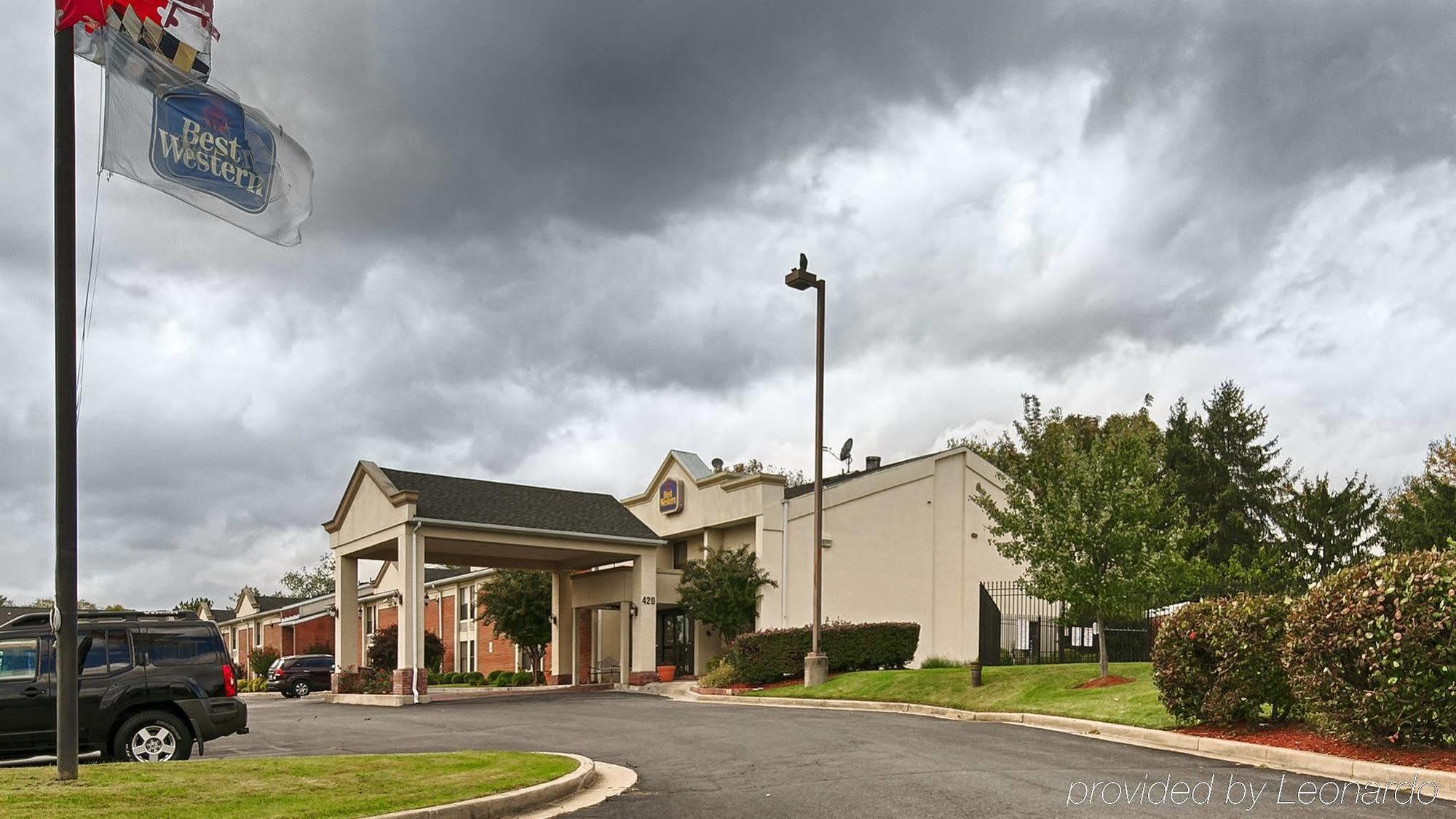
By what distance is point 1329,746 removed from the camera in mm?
13781

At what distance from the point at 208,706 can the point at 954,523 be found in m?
30.1

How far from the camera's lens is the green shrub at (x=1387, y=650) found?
12.5 meters

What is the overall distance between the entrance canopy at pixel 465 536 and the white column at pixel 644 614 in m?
0.03

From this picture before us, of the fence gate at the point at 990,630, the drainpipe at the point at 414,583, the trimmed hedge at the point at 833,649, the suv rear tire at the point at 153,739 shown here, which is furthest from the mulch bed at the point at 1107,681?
the drainpipe at the point at 414,583

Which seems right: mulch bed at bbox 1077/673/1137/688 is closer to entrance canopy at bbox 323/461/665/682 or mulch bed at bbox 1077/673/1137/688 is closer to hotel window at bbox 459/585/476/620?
entrance canopy at bbox 323/461/665/682

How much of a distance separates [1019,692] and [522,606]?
28.7 meters

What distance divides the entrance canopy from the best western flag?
23.5 metres

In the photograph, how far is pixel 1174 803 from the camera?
35.1 feet

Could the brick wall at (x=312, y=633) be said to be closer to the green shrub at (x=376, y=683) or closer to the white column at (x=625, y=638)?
the white column at (x=625, y=638)

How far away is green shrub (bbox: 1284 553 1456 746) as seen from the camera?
12461 millimetres

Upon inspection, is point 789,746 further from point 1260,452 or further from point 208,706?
point 1260,452

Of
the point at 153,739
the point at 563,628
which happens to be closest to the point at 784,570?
the point at 563,628

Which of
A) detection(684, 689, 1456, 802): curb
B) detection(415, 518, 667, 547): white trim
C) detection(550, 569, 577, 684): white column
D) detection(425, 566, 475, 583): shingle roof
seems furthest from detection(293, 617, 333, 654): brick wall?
detection(684, 689, 1456, 802): curb

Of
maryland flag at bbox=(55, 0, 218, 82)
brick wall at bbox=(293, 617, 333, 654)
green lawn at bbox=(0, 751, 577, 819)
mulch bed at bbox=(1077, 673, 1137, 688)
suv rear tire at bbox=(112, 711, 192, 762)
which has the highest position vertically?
maryland flag at bbox=(55, 0, 218, 82)
